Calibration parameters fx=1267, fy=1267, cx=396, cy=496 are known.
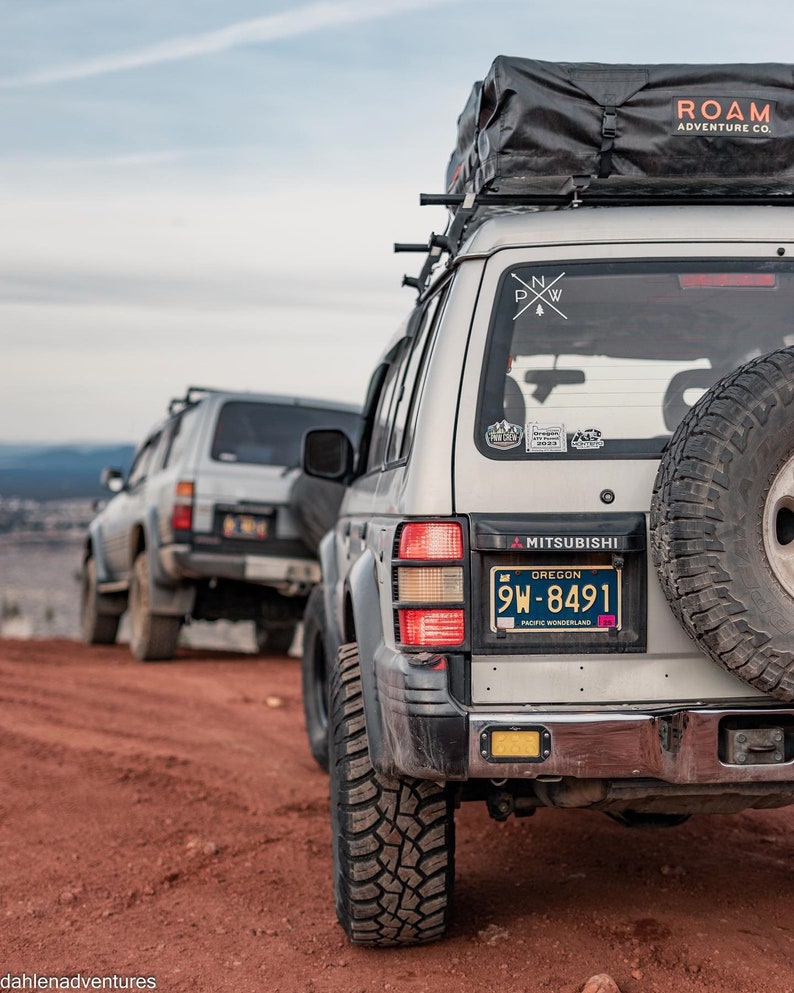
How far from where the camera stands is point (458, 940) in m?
3.82

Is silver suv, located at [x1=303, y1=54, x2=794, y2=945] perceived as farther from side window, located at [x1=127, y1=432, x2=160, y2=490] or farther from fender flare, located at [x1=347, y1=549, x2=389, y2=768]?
side window, located at [x1=127, y1=432, x2=160, y2=490]

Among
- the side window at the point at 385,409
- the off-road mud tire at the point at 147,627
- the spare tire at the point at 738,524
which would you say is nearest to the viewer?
the spare tire at the point at 738,524

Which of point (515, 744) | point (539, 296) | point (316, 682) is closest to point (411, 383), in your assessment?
point (539, 296)

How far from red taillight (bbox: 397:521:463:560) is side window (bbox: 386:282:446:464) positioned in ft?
1.38

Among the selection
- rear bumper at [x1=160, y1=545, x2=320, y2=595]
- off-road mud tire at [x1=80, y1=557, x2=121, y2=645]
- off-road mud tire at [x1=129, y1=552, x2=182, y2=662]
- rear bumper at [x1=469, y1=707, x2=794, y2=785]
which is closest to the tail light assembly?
rear bumper at [x1=469, y1=707, x2=794, y2=785]

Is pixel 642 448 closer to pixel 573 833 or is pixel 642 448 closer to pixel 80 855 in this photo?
pixel 573 833

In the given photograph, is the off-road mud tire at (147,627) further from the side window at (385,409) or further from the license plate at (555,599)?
the license plate at (555,599)

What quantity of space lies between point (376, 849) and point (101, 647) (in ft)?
30.1

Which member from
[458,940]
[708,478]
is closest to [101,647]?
[458,940]

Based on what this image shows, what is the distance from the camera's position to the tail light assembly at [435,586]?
3.26 meters

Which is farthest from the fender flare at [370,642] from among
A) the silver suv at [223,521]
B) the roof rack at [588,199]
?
the silver suv at [223,521]

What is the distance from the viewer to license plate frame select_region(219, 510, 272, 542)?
924 cm

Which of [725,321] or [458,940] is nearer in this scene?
[725,321]

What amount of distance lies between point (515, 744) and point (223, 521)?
6274 millimetres
